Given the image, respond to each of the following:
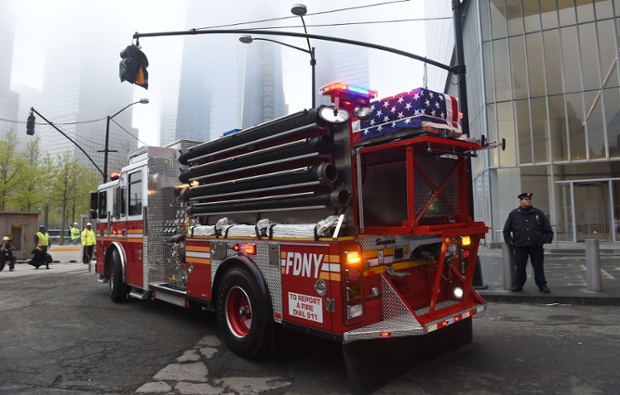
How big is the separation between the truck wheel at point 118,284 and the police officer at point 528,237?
746cm

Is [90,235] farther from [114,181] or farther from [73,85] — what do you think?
[73,85]

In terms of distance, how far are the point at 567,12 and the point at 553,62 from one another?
2245 mm

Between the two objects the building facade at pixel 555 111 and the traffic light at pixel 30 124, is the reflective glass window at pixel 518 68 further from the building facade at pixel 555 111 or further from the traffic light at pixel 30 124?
the traffic light at pixel 30 124

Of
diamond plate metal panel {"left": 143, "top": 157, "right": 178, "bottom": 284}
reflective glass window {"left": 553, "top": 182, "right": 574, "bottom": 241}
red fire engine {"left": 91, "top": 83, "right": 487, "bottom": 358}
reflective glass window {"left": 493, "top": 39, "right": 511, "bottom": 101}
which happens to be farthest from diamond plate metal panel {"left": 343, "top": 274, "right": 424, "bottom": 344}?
reflective glass window {"left": 493, "top": 39, "right": 511, "bottom": 101}

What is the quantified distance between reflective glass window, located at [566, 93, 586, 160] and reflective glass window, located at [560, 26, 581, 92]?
619 millimetres

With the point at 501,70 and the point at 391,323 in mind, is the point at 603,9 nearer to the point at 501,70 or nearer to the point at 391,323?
the point at 501,70

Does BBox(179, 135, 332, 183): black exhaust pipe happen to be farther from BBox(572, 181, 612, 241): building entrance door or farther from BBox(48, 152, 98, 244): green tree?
BBox(48, 152, 98, 244): green tree

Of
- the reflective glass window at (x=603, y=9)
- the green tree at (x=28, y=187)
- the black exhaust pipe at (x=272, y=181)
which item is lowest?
the black exhaust pipe at (x=272, y=181)

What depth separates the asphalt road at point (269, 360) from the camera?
12.7 feet

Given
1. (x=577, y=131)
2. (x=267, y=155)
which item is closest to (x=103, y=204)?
(x=267, y=155)

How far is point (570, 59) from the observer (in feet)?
58.4

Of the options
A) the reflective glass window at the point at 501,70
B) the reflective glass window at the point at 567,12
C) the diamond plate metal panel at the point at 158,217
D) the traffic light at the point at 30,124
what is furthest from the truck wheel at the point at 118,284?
the reflective glass window at the point at 567,12

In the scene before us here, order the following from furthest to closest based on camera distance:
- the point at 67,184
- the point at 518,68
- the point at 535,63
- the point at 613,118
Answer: the point at 67,184 < the point at 518,68 < the point at 535,63 < the point at 613,118

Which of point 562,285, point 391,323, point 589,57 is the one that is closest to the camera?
point 391,323
